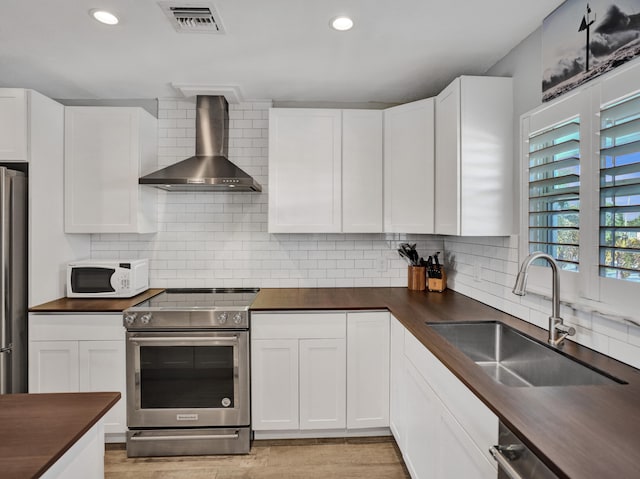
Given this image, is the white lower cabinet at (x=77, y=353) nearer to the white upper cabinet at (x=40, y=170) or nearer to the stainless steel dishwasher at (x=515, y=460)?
the white upper cabinet at (x=40, y=170)

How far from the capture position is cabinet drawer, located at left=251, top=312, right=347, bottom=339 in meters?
2.42

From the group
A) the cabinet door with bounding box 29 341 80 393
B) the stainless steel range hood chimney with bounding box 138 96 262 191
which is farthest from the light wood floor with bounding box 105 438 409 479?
the stainless steel range hood chimney with bounding box 138 96 262 191

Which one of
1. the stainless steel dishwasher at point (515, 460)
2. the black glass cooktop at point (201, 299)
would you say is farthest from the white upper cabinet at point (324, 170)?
the stainless steel dishwasher at point (515, 460)

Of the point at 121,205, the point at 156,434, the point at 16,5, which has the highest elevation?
the point at 16,5

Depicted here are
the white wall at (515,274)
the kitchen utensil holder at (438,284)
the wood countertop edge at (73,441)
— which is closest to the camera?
the wood countertop edge at (73,441)

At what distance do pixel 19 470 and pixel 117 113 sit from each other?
100 inches

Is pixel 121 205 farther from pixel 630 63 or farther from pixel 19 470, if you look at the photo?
pixel 630 63

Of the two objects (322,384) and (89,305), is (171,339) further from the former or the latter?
(322,384)

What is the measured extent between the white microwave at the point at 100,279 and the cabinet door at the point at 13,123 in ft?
2.66

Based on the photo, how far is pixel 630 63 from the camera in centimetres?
136

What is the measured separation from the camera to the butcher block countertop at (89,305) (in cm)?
237

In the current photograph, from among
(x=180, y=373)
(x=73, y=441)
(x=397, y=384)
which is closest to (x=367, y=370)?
(x=397, y=384)

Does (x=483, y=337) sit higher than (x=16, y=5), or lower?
lower

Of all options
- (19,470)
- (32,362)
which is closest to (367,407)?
(19,470)
